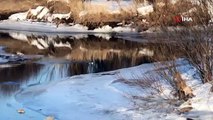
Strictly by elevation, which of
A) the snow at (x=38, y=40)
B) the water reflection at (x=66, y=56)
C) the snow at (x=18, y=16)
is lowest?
the water reflection at (x=66, y=56)

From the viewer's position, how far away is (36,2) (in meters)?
40.8

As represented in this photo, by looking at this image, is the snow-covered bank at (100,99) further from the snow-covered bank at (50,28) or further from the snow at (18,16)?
the snow at (18,16)

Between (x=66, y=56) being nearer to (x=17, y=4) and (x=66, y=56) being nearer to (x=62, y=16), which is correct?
(x=62, y=16)

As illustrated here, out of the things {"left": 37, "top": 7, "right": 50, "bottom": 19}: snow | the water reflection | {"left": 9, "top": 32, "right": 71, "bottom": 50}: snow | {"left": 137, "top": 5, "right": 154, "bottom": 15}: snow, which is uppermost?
{"left": 137, "top": 5, "right": 154, "bottom": 15}: snow

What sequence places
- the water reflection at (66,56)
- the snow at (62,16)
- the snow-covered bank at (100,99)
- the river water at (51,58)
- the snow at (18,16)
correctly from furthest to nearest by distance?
1. the snow at (18,16)
2. the snow at (62,16)
3. the water reflection at (66,56)
4. the river water at (51,58)
5. the snow-covered bank at (100,99)

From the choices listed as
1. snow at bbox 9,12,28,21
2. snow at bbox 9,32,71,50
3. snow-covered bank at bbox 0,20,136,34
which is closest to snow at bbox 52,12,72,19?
snow-covered bank at bbox 0,20,136,34

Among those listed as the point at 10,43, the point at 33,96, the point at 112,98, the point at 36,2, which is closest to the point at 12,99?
the point at 33,96

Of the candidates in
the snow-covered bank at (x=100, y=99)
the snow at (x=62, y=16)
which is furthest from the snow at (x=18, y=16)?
the snow-covered bank at (x=100, y=99)

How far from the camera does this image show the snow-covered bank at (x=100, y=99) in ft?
36.4

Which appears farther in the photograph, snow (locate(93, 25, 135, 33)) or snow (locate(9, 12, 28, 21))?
snow (locate(9, 12, 28, 21))

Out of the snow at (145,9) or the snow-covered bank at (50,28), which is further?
the snow at (145,9)

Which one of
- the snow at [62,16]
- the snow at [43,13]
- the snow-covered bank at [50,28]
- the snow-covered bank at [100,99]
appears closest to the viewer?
the snow-covered bank at [100,99]

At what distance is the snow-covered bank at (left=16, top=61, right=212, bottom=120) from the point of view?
11109 mm

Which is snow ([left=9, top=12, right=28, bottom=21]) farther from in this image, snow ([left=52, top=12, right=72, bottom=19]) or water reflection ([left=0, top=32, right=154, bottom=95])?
water reflection ([left=0, top=32, right=154, bottom=95])
